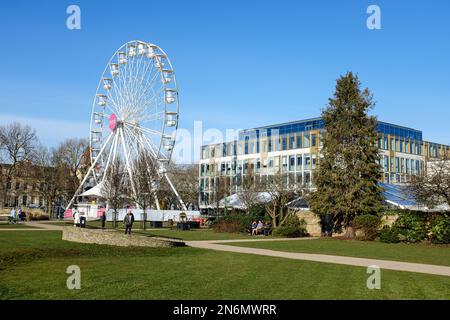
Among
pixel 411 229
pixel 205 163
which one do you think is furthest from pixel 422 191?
pixel 205 163

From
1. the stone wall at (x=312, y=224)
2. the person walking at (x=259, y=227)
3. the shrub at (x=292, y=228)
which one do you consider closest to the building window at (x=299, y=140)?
the shrub at (x=292, y=228)

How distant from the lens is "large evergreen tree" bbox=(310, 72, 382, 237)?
36438 mm

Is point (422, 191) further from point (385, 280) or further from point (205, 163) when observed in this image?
point (205, 163)

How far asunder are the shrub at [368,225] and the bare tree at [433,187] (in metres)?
3.18

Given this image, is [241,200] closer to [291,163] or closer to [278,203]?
[278,203]

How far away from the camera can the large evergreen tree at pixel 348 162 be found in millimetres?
36438

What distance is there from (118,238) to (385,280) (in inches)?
513

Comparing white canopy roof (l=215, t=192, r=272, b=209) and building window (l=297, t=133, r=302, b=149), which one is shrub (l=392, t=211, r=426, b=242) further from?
building window (l=297, t=133, r=302, b=149)

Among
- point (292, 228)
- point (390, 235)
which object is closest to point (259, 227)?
point (292, 228)

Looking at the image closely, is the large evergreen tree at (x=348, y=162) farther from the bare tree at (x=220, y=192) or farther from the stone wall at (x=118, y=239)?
the bare tree at (x=220, y=192)

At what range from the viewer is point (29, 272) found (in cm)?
1341

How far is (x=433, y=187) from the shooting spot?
1220 inches

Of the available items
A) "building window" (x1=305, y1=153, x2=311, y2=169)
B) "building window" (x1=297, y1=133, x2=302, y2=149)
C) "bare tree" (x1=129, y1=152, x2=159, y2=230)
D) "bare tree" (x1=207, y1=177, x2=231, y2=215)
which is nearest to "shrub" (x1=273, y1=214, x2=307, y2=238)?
"bare tree" (x1=129, y1=152, x2=159, y2=230)

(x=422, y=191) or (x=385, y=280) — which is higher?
(x=422, y=191)
